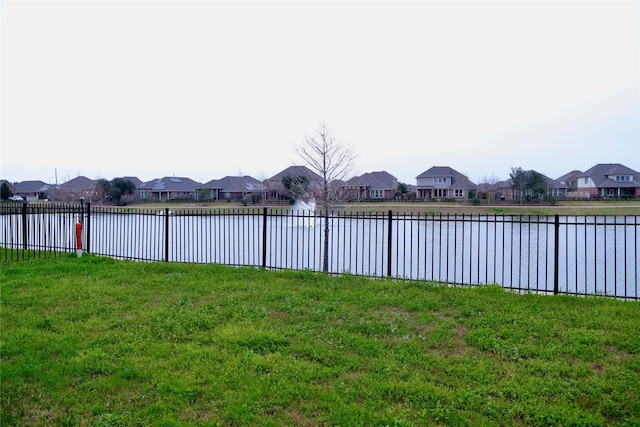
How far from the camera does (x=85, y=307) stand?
6.33m

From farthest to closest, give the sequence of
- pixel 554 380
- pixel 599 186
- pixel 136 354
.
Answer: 1. pixel 599 186
2. pixel 136 354
3. pixel 554 380

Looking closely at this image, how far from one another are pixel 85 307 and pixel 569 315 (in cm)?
636

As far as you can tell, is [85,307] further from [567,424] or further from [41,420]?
[567,424]

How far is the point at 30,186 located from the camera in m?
85.2

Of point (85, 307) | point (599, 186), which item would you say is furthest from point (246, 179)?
point (85, 307)

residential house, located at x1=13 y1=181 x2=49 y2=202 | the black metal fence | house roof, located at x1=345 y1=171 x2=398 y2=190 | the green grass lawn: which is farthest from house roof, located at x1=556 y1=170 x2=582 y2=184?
residential house, located at x1=13 y1=181 x2=49 y2=202

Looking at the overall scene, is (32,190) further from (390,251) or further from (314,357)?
(314,357)

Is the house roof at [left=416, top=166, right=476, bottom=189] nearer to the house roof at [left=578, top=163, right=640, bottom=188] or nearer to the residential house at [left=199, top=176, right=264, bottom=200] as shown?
the house roof at [left=578, top=163, right=640, bottom=188]

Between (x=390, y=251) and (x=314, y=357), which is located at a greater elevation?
(x=390, y=251)

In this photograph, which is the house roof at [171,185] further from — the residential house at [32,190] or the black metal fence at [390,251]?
the black metal fence at [390,251]

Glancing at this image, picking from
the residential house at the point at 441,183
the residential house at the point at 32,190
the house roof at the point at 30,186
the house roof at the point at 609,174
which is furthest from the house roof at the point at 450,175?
the house roof at the point at 30,186

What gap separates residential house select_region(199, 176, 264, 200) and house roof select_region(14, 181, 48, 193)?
101 ft

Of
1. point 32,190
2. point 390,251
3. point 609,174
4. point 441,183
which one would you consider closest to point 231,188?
point 441,183

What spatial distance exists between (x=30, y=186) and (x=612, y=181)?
96682mm
